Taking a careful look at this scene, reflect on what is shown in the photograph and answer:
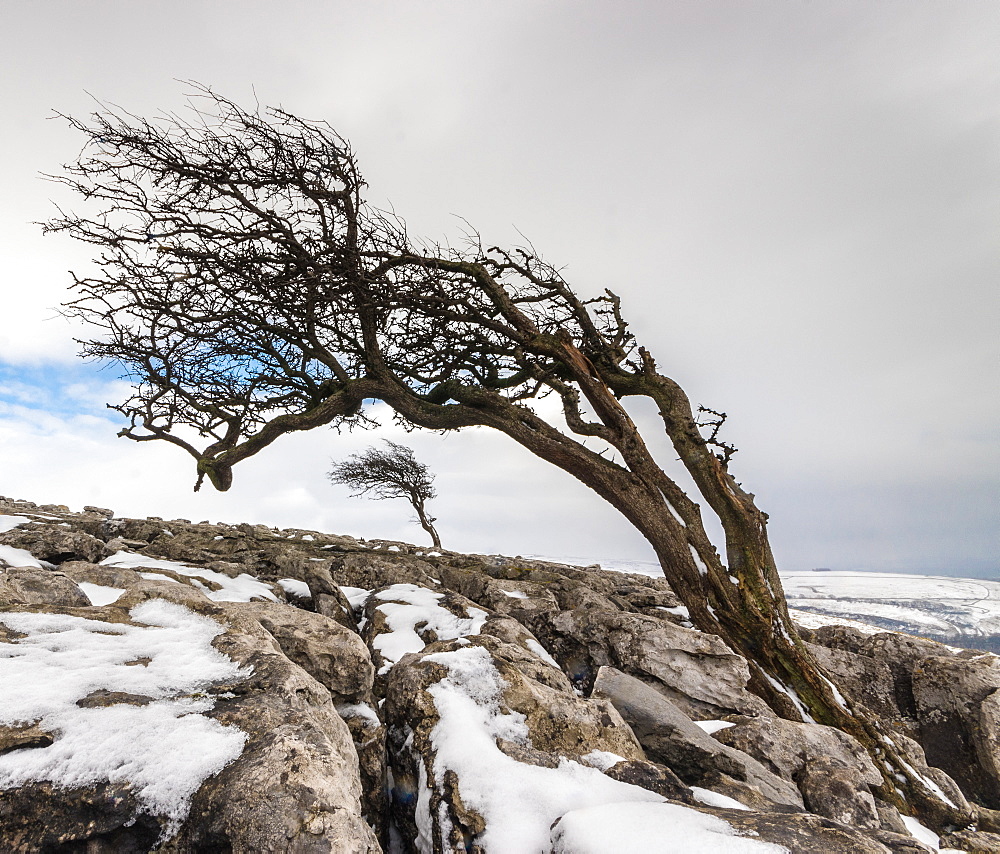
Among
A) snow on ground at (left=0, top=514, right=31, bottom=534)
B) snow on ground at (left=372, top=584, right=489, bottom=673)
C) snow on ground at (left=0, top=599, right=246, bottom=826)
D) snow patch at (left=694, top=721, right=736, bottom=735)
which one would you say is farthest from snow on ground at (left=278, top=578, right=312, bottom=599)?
snow patch at (left=694, top=721, right=736, bottom=735)

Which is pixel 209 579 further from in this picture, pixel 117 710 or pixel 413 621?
pixel 117 710

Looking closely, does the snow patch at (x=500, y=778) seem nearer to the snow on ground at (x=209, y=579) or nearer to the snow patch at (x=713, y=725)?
the snow patch at (x=713, y=725)

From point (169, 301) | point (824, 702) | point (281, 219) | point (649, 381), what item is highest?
point (281, 219)

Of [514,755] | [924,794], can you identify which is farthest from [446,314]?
[924,794]

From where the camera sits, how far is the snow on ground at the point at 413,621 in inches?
206

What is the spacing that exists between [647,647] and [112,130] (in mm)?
10059

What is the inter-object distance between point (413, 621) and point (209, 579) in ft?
9.42

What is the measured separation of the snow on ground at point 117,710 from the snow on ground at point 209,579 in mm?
2559

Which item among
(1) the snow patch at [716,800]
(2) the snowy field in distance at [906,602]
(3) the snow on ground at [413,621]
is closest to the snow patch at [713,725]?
(1) the snow patch at [716,800]

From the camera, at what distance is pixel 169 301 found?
300 inches

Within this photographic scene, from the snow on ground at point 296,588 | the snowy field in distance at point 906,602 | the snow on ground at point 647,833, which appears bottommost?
the snowy field in distance at point 906,602

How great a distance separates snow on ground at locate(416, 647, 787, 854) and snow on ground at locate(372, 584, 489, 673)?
168cm

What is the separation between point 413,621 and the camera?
579cm

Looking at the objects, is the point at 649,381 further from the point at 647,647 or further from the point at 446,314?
the point at 647,647
